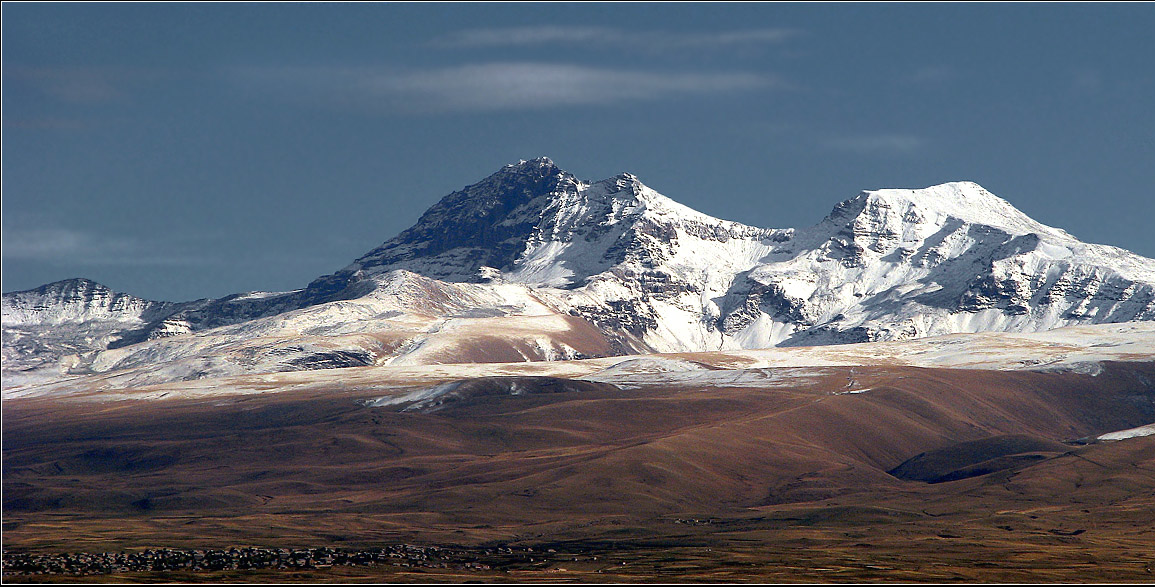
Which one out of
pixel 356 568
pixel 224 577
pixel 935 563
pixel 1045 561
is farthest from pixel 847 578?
pixel 224 577

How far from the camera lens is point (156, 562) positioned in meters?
185

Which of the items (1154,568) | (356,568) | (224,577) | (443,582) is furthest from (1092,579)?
(224,577)

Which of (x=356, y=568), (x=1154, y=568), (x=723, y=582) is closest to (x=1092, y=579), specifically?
(x=1154, y=568)

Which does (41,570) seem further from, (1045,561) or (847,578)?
(1045,561)

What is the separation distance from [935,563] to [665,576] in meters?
39.4

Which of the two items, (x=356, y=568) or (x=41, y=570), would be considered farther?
(x=356, y=568)

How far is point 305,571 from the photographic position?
582 feet

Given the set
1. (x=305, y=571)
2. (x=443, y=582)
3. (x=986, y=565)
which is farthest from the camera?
(x=986, y=565)

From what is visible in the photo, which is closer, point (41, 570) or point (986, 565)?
point (41, 570)

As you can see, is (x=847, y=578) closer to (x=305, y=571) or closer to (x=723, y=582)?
(x=723, y=582)

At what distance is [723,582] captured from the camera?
167750 mm

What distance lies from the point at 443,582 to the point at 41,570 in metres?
44.3

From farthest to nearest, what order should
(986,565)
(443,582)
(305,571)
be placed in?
(986,565), (305,571), (443,582)

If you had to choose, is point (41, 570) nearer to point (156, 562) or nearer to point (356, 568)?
point (156, 562)
